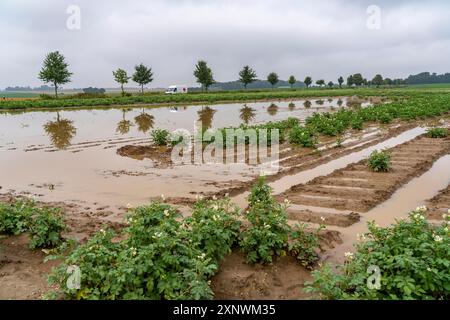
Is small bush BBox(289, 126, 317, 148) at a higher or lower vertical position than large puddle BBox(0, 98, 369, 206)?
higher

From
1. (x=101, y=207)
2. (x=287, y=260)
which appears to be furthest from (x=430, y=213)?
(x=101, y=207)

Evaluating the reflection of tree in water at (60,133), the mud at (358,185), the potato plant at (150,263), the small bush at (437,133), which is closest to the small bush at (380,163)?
the mud at (358,185)

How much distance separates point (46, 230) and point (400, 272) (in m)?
5.46

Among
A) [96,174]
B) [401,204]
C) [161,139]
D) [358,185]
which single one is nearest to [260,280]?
[401,204]

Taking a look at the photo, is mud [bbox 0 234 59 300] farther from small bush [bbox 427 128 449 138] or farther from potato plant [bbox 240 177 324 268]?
small bush [bbox 427 128 449 138]

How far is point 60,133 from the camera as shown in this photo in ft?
77.5

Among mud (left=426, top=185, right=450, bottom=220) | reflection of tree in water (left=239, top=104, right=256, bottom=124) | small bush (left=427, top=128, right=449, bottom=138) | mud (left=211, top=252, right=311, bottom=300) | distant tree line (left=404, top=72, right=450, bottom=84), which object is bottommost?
mud (left=211, top=252, right=311, bottom=300)

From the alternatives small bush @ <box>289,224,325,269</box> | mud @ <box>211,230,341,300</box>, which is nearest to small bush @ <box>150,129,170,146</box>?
mud @ <box>211,230,341,300</box>

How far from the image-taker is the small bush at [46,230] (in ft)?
21.6

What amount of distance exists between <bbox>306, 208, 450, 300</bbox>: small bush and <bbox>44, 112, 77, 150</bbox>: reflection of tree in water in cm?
1639

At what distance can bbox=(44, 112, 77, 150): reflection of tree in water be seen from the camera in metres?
19.8

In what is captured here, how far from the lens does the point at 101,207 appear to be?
30.7 ft

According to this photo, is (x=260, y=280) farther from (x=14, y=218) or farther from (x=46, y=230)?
(x=14, y=218)

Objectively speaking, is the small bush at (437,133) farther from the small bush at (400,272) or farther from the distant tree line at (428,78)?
the distant tree line at (428,78)
